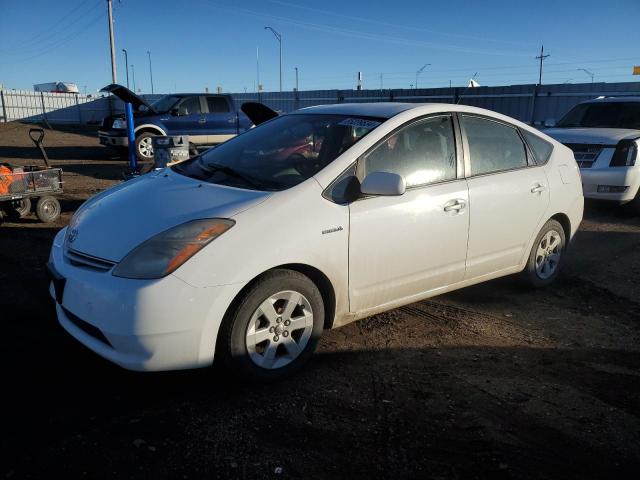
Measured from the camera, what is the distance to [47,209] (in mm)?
7422

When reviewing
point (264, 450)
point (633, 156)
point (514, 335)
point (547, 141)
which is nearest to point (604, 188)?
point (633, 156)

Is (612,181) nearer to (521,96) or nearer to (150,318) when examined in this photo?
(150,318)

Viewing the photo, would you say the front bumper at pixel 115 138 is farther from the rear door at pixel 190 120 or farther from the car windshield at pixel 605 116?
the car windshield at pixel 605 116

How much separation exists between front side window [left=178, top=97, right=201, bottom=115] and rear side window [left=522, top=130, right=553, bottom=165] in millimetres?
12667

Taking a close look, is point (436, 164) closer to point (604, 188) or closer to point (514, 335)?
point (514, 335)

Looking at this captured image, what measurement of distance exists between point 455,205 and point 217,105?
1348 centimetres

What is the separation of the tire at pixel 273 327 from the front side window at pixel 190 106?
1357 centimetres

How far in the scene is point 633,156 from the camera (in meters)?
8.12

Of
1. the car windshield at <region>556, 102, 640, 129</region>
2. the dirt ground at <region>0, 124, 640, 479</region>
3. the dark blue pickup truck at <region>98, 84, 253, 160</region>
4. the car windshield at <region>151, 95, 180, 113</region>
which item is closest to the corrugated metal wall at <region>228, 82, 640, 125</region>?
the car windshield at <region>556, 102, 640, 129</region>

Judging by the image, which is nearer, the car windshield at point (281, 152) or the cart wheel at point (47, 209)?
the car windshield at point (281, 152)

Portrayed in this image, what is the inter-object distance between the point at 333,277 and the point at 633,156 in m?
6.91

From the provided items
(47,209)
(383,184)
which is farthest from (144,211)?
(47,209)

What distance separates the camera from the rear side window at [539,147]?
4.64m

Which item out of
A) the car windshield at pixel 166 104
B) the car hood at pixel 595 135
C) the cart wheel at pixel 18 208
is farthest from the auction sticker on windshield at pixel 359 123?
the car windshield at pixel 166 104
